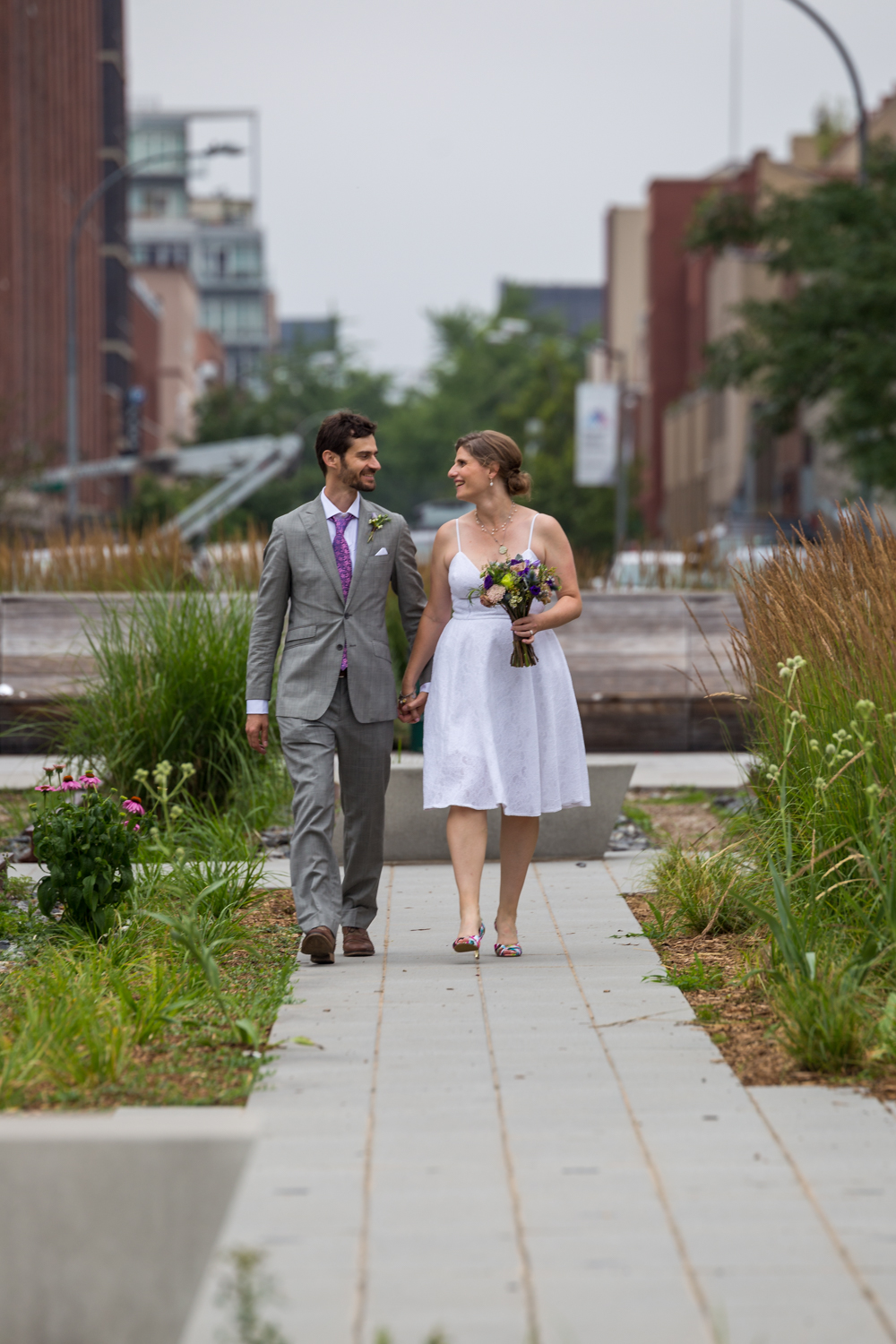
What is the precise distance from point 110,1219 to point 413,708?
3.23 metres

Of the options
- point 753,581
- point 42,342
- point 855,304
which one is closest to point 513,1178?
point 753,581

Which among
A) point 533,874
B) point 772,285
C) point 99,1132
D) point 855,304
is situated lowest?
point 533,874

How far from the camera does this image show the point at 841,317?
23.1m

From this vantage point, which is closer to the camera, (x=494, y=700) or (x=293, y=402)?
(x=494, y=700)

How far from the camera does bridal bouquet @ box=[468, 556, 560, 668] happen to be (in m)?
6.04

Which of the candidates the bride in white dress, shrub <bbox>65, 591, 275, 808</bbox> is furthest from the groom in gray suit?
shrub <bbox>65, 591, 275, 808</bbox>

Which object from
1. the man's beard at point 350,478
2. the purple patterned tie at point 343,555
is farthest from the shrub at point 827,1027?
the man's beard at point 350,478

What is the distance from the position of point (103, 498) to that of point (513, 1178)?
61.3 meters

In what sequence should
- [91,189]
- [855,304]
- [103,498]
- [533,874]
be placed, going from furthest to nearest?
[103,498]
[91,189]
[855,304]
[533,874]

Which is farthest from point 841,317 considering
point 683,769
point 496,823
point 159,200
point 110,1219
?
point 159,200

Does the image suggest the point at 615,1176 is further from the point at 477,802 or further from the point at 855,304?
the point at 855,304

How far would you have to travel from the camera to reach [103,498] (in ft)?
208

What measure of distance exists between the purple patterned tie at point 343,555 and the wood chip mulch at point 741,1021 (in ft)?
5.27

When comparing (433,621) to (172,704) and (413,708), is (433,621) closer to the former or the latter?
(413,708)
